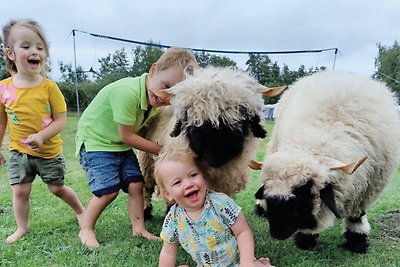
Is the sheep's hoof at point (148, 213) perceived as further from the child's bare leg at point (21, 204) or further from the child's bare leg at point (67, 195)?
the child's bare leg at point (21, 204)

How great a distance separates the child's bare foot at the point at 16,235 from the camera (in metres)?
4.04

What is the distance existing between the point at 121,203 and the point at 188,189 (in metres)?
3.18

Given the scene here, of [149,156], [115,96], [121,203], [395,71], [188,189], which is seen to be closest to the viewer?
[188,189]

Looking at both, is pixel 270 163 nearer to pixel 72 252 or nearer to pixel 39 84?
pixel 72 252

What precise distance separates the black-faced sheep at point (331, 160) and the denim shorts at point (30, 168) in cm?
202

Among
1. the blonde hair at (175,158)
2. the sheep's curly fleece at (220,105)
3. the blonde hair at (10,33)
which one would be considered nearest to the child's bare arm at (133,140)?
the sheep's curly fleece at (220,105)

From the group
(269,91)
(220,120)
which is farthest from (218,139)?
(269,91)

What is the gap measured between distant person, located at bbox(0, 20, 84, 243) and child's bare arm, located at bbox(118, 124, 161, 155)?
71 centimetres

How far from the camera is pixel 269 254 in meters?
3.62

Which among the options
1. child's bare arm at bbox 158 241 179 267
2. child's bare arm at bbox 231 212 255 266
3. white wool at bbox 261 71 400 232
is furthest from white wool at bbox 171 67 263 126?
child's bare arm at bbox 158 241 179 267

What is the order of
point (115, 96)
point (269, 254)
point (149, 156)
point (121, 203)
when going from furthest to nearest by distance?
point (121, 203) < point (149, 156) < point (115, 96) < point (269, 254)

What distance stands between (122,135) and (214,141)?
3.63 ft

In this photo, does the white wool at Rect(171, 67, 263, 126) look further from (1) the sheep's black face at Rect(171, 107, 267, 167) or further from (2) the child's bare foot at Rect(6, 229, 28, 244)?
(2) the child's bare foot at Rect(6, 229, 28, 244)

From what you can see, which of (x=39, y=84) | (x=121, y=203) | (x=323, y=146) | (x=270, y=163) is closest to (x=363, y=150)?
(x=323, y=146)
